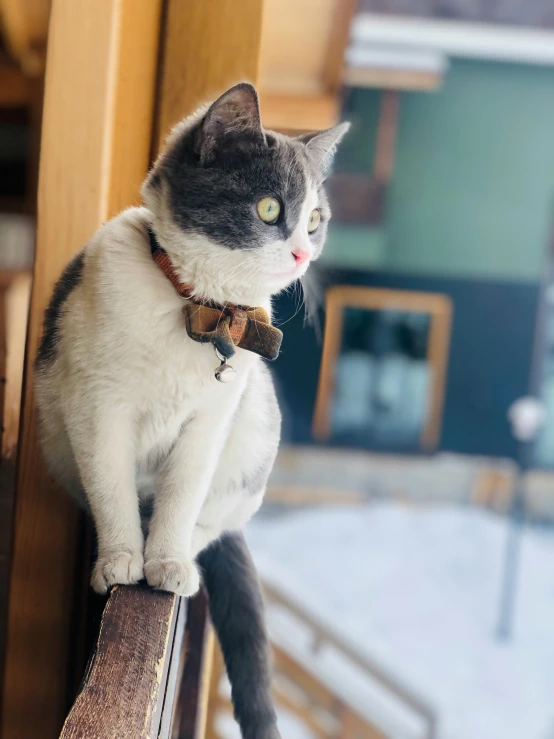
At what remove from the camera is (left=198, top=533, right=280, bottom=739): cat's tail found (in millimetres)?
717

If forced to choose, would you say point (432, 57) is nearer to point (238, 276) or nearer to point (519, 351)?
point (519, 351)

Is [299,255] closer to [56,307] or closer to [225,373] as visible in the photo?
[225,373]

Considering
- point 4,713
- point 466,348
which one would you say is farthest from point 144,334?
point 466,348

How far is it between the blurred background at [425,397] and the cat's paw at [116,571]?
2.18 ft

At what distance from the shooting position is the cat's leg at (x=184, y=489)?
2.30 ft

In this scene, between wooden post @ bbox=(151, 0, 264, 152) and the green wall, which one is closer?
wooden post @ bbox=(151, 0, 264, 152)

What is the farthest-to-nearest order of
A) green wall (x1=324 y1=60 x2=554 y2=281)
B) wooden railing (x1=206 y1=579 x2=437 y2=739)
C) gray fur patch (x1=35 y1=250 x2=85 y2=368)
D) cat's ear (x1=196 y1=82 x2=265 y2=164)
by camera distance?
green wall (x1=324 y1=60 x2=554 y2=281) → wooden railing (x1=206 y1=579 x2=437 y2=739) → gray fur patch (x1=35 y1=250 x2=85 y2=368) → cat's ear (x1=196 y1=82 x2=265 y2=164)

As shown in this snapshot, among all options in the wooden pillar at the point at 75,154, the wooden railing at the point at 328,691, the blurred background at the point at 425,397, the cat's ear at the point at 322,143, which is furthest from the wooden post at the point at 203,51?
the wooden railing at the point at 328,691

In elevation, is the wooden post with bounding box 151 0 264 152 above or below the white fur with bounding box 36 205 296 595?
above

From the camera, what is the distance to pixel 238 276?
0.66m

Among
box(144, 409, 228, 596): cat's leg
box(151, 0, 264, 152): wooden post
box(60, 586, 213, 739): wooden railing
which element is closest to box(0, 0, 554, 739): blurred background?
box(151, 0, 264, 152): wooden post

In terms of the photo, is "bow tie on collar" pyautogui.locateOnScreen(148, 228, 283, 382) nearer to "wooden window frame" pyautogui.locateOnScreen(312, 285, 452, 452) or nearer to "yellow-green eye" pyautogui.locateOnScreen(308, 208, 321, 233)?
"yellow-green eye" pyautogui.locateOnScreen(308, 208, 321, 233)

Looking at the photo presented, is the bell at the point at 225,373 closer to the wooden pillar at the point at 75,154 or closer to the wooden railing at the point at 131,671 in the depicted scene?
the wooden railing at the point at 131,671

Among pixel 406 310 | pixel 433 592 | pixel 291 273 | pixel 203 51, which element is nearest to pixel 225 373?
pixel 291 273
